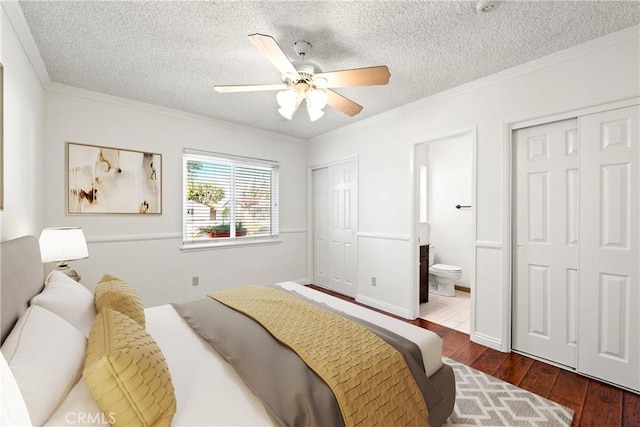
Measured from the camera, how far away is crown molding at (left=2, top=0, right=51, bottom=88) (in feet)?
5.48

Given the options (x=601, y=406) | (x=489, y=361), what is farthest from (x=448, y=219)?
(x=601, y=406)

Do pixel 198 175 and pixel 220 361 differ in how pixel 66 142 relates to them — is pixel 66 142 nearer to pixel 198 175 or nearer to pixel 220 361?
pixel 198 175

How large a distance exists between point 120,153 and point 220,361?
2.83 meters

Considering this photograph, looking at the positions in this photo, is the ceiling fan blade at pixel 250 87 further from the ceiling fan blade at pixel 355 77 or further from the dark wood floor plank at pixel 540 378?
the dark wood floor plank at pixel 540 378

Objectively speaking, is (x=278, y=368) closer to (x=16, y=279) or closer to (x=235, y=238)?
(x=16, y=279)

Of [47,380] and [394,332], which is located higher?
[47,380]

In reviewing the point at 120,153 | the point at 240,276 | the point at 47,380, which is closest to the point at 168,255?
the point at 240,276

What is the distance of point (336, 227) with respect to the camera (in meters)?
4.46

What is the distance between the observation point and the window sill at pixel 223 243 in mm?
3658

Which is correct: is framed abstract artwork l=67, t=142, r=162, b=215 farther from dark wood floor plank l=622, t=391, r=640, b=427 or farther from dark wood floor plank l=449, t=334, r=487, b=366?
dark wood floor plank l=622, t=391, r=640, b=427

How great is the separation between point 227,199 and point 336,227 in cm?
170

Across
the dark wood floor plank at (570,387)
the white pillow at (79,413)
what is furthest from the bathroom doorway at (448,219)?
the white pillow at (79,413)

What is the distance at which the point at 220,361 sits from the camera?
1.39m

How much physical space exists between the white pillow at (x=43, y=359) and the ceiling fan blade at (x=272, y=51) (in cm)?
162
